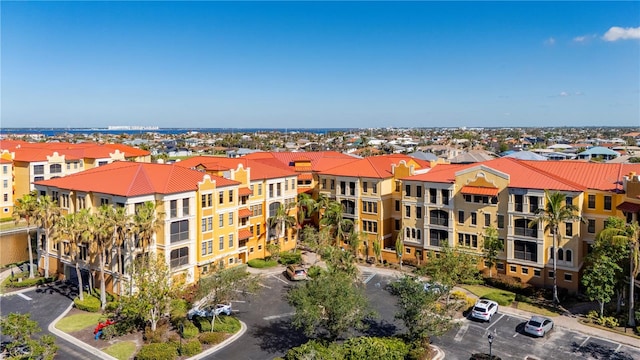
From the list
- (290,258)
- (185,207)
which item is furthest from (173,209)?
(290,258)

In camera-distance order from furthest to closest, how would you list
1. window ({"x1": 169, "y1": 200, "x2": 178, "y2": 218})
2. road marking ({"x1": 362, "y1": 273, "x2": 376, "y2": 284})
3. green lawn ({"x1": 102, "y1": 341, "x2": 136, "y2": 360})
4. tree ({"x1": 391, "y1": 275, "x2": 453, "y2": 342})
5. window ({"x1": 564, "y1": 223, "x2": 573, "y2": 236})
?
road marking ({"x1": 362, "y1": 273, "x2": 376, "y2": 284}) → window ({"x1": 564, "y1": 223, "x2": 573, "y2": 236}) → window ({"x1": 169, "y1": 200, "x2": 178, "y2": 218}) → green lawn ({"x1": 102, "y1": 341, "x2": 136, "y2": 360}) → tree ({"x1": 391, "y1": 275, "x2": 453, "y2": 342})

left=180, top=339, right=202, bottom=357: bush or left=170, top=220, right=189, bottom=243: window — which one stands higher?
left=170, top=220, right=189, bottom=243: window

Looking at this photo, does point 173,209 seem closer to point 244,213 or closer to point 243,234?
point 244,213

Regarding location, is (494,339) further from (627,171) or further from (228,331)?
(627,171)

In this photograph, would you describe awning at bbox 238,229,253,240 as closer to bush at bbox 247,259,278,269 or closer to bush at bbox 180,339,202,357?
bush at bbox 247,259,278,269

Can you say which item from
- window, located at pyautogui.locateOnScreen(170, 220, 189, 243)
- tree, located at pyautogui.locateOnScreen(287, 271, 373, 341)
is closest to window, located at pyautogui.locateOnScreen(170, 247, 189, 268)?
window, located at pyautogui.locateOnScreen(170, 220, 189, 243)

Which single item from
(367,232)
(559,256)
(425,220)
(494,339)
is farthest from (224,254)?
(559,256)
